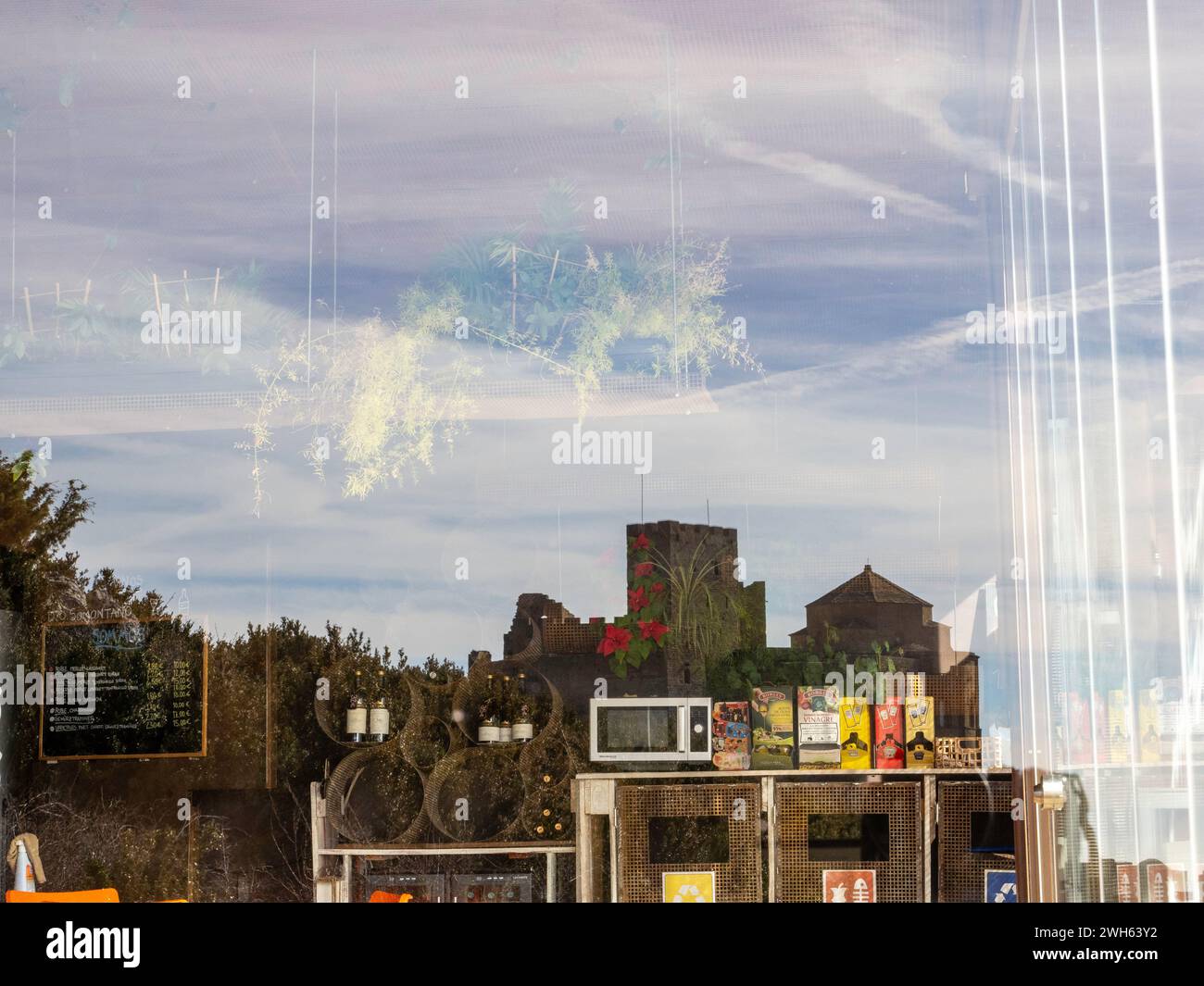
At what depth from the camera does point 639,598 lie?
20.0 feet

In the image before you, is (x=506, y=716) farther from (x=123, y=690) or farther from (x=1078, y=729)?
(x=1078, y=729)

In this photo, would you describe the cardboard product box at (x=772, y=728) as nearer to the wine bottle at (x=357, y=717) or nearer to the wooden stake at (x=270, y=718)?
the wine bottle at (x=357, y=717)

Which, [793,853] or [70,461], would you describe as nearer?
[793,853]

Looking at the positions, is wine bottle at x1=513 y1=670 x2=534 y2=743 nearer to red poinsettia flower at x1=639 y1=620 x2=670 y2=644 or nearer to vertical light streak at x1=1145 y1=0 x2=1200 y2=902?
red poinsettia flower at x1=639 y1=620 x2=670 y2=644

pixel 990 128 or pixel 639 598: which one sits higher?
pixel 990 128

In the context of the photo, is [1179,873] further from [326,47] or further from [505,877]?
[326,47]

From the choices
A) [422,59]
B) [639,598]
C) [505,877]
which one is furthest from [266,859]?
[422,59]

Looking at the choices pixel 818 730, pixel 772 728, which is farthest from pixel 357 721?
pixel 818 730

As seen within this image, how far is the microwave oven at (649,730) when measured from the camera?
589 cm

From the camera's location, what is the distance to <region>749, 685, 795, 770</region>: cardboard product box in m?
5.84

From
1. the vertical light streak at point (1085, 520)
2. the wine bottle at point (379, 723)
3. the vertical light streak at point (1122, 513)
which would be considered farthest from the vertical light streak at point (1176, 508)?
the wine bottle at point (379, 723)

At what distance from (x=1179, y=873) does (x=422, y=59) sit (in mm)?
5394

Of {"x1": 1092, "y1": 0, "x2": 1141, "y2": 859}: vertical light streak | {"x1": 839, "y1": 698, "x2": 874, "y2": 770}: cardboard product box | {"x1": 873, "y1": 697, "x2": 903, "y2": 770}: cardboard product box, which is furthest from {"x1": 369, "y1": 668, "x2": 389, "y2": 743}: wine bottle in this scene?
{"x1": 1092, "y1": 0, "x2": 1141, "y2": 859}: vertical light streak

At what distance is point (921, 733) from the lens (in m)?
5.82
